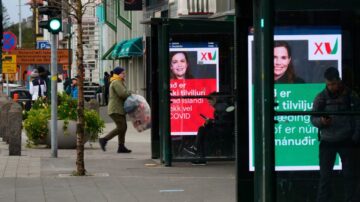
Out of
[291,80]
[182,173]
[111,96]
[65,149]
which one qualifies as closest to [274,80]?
[291,80]

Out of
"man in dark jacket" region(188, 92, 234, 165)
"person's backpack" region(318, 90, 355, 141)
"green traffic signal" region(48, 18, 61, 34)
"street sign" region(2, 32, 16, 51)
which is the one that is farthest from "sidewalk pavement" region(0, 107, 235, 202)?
"street sign" region(2, 32, 16, 51)

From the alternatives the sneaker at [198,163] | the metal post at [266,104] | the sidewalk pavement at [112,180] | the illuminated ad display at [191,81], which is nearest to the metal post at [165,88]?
the illuminated ad display at [191,81]

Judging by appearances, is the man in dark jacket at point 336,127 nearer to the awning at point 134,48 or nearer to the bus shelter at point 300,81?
the bus shelter at point 300,81

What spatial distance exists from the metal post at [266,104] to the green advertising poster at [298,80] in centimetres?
17

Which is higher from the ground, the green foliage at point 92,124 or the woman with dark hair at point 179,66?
the woman with dark hair at point 179,66

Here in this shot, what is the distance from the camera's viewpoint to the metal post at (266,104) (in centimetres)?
825

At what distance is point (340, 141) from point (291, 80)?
0.73m

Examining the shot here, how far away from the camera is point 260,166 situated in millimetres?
8750

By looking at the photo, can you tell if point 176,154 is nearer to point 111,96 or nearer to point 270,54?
point 111,96

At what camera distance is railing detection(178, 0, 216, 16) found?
97.0ft

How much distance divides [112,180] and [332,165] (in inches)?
220

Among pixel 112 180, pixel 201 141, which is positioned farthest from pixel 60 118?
pixel 112 180

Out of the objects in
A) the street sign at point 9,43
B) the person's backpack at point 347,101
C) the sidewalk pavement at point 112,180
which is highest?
the street sign at point 9,43

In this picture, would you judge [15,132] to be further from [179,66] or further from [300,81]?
[300,81]
